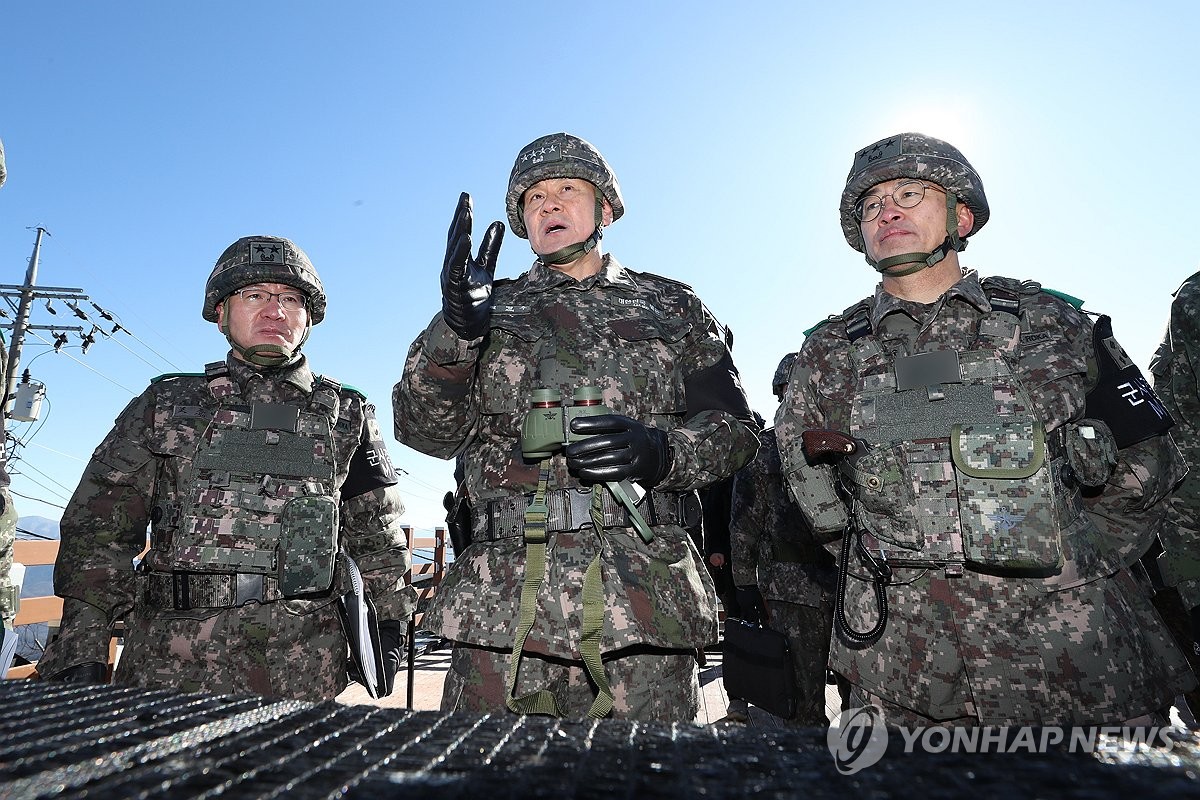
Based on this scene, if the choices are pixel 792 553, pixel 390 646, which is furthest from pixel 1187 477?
pixel 390 646

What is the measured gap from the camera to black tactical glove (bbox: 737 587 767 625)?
5793mm

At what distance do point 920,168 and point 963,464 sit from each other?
1.43 meters

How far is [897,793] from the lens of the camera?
66 cm

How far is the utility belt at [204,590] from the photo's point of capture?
9.77 ft

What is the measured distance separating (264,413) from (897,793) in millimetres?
3382

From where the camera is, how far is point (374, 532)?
3.57m

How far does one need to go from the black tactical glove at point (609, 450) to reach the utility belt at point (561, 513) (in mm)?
163

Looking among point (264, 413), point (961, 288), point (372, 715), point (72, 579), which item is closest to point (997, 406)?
point (961, 288)

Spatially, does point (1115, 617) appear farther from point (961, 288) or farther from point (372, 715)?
point (372, 715)

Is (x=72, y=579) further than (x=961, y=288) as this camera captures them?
Yes

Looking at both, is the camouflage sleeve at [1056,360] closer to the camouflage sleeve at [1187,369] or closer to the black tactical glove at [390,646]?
the camouflage sleeve at [1187,369]

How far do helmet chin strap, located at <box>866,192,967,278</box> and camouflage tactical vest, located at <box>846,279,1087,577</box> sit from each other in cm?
28

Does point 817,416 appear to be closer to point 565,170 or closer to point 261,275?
point 565,170

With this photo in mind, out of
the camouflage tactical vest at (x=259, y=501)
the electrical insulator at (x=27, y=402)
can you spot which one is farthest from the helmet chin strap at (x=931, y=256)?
the electrical insulator at (x=27, y=402)
